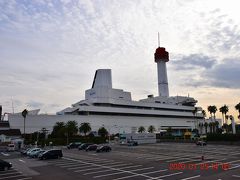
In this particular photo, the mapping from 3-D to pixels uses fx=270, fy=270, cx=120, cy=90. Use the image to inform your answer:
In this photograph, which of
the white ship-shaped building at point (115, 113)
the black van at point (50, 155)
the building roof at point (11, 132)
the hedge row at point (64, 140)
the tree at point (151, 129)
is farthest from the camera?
the tree at point (151, 129)

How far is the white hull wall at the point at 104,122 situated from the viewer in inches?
5404

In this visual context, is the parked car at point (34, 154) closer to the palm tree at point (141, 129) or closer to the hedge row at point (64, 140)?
the hedge row at point (64, 140)

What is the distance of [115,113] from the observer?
162m

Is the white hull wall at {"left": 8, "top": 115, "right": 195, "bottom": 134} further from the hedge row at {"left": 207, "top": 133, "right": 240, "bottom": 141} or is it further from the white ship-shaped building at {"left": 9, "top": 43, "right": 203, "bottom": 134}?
the hedge row at {"left": 207, "top": 133, "right": 240, "bottom": 141}

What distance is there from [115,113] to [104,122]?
1019 centimetres

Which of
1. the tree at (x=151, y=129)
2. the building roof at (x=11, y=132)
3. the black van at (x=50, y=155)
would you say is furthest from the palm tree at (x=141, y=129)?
the black van at (x=50, y=155)

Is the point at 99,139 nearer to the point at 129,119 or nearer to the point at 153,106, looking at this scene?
the point at 129,119

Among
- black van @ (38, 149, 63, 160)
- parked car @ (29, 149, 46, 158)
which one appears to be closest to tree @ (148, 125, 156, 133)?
parked car @ (29, 149, 46, 158)

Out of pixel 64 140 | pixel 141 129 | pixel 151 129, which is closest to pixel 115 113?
pixel 141 129

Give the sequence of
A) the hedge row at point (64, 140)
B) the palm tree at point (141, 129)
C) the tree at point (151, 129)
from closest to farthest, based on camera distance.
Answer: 1. the hedge row at point (64, 140)
2. the palm tree at point (141, 129)
3. the tree at point (151, 129)

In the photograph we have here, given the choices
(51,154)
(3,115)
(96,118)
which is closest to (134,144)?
(51,154)

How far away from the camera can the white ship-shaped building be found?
14562cm

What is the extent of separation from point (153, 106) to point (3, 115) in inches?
3892

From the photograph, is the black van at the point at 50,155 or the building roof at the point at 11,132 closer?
the black van at the point at 50,155
